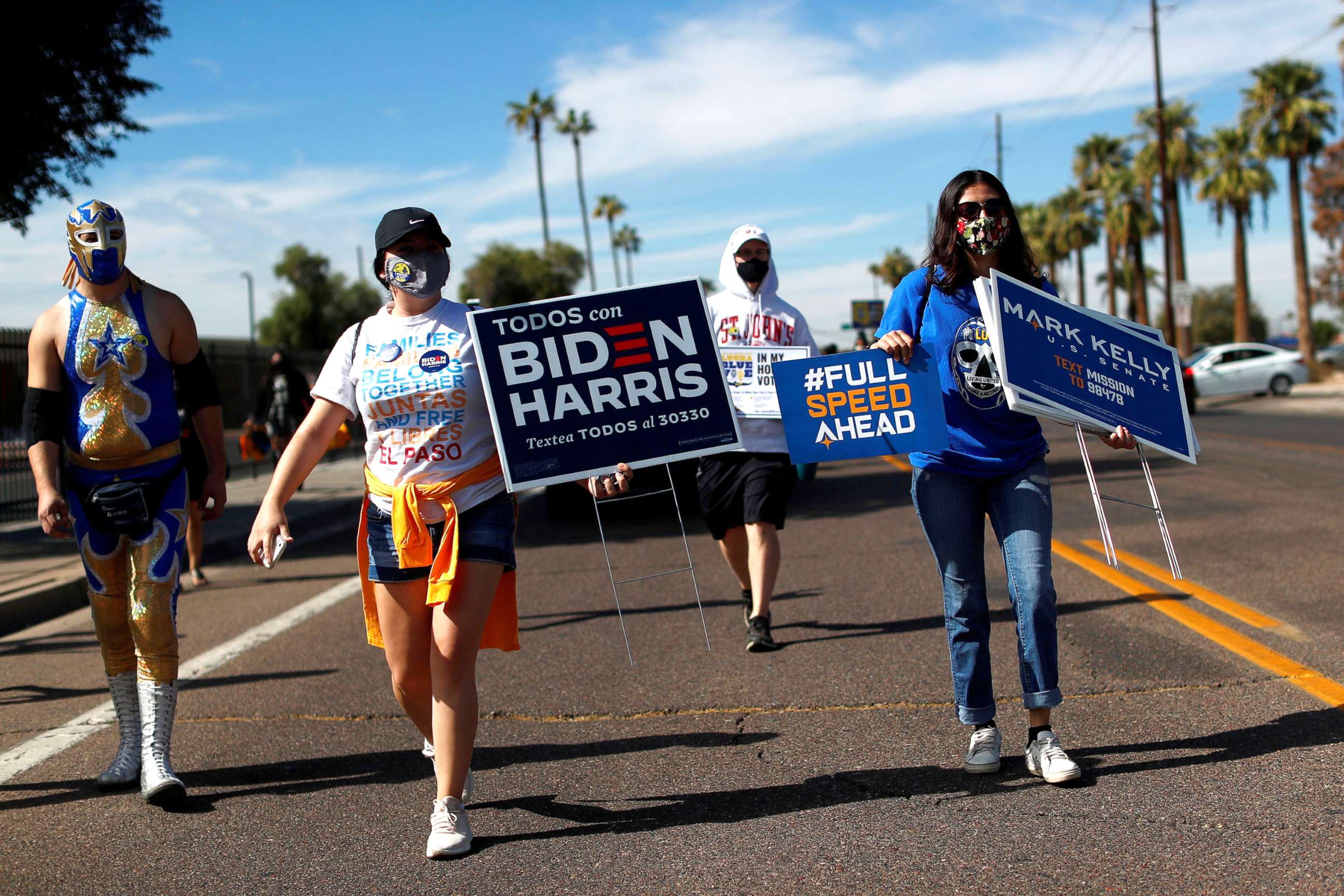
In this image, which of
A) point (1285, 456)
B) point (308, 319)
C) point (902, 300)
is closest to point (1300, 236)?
point (1285, 456)

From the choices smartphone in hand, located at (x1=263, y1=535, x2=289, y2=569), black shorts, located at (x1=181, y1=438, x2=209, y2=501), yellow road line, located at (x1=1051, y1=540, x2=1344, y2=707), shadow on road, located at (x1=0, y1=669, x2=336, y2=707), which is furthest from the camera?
shadow on road, located at (x1=0, y1=669, x2=336, y2=707)

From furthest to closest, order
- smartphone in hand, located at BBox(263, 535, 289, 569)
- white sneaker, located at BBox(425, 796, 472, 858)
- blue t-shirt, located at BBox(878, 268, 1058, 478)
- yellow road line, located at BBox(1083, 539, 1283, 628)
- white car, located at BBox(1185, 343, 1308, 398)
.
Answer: white car, located at BBox(1185, 343, 1308, 398) → yellow road line, located at BBox(1083, 539, 1283, 628) → blue t-shirt, located at BBox(878, 268, 1058, 478) → smartphone in hand, located at BBox(263, 535, 289, 569) → white sneaker, located at BBox(425, 796, 472, 858)

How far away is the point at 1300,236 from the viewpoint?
4378cm

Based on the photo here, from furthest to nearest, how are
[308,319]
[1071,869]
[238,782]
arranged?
[308,319] → [238,782] → [1071,869]

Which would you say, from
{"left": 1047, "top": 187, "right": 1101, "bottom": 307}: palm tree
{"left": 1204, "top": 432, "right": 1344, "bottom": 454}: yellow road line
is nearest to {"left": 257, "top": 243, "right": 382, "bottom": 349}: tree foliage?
{"left": 1047, "top": 187, "right": 1101, "bottom": 307}: palm tree

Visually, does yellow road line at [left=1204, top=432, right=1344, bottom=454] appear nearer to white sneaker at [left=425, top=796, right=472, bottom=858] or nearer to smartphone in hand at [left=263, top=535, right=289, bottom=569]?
white sneaker at [left=425, top=796, right=472, bottom=858]

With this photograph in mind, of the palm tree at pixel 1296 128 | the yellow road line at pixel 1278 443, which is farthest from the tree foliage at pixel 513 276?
the yellow road line at pixel 1278 443

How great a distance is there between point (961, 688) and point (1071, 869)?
1.03m

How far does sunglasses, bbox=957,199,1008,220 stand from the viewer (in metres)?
4.44

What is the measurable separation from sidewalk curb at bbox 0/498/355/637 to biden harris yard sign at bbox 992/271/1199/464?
21.7ft

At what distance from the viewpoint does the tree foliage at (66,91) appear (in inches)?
500

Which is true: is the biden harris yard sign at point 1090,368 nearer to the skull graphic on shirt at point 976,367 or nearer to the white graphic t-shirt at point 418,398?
the skull graphic on shirt at point 976,367

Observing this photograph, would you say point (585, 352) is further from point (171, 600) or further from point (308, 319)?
point (308, 319)

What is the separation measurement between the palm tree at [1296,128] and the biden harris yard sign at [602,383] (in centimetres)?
4502
